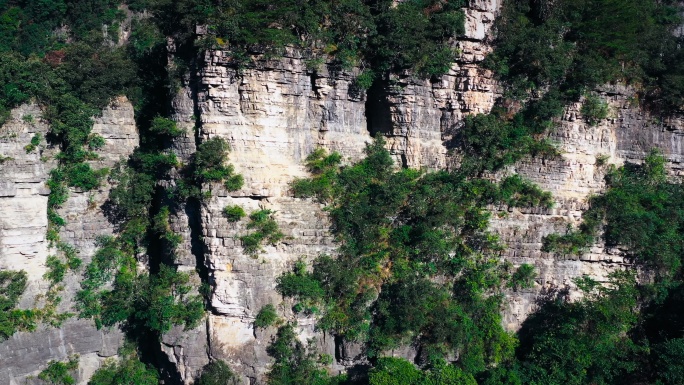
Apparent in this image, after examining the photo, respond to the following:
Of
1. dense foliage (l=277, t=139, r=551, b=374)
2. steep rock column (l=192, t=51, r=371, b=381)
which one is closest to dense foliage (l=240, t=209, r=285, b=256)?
steep rock column (l=192, t=51, r=371, b=381)

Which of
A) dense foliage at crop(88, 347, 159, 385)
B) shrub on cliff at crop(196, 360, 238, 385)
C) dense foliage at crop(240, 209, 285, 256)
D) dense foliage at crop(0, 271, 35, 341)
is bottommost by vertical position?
dense foliage at crop(88, 347, 159, 385)

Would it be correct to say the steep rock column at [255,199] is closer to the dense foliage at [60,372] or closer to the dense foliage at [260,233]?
the dense foliage at [260,233]

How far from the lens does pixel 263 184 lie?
16.3 meters

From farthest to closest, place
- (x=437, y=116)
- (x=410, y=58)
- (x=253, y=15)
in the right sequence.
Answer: (x=437, y=116)
(x=410, y=58)
(x=253, y=15)

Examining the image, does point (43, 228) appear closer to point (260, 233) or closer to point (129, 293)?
point (129, 293)

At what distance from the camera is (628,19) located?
19.1 meters

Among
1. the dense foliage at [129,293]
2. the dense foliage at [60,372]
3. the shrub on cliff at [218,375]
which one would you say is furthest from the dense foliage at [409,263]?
the dense foliage at [60,372]

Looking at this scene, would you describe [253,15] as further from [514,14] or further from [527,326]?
[527,326]

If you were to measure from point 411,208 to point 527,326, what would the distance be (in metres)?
6.38

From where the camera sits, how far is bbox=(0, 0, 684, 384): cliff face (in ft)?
53.3

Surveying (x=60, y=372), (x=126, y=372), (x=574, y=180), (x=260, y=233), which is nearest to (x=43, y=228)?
(x=60, y=372)

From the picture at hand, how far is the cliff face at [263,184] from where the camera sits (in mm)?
16250

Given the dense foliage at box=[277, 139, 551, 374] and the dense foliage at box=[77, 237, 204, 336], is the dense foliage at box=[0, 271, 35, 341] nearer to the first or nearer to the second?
the dense foliage at box=[77, 237, 204, 336]

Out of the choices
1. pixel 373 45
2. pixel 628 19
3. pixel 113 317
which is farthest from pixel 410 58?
pixel 113 317
